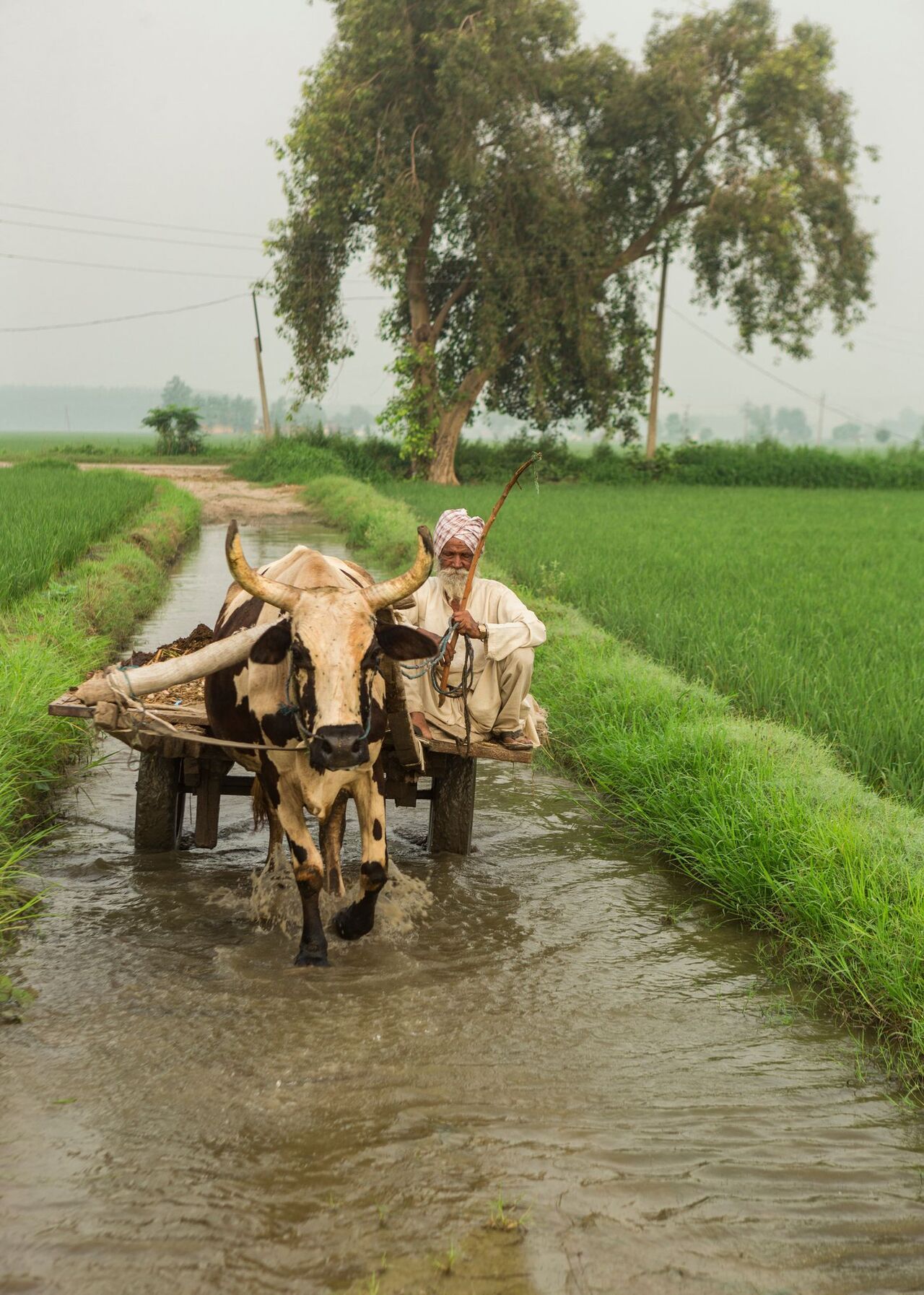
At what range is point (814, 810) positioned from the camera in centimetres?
501

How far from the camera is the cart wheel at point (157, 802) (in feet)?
16.7

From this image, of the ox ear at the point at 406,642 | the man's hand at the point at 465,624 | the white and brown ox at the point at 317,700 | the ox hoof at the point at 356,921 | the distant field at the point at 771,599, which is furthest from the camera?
the distant field at the point at 771,599

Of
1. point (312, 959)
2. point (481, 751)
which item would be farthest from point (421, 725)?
point (312, 959)

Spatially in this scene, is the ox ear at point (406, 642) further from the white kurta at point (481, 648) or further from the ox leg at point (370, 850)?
the white kurta at point (481, 648)

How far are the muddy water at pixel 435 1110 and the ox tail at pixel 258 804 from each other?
1.06 feet

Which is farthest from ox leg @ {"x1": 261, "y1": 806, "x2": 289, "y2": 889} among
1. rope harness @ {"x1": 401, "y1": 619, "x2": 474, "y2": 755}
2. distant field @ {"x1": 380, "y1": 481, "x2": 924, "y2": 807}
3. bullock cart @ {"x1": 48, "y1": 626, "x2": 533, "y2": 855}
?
distant field @ {"x1": 380, "y1": 481, "x2": 924, "y2": 807}

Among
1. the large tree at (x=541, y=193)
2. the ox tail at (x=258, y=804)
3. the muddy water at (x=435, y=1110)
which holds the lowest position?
the muddy water at (x=435, y=1110)

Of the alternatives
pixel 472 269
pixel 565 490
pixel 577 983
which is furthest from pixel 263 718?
pixel 472 269

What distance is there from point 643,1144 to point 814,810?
7.13 feet

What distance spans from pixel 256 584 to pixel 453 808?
184 cm

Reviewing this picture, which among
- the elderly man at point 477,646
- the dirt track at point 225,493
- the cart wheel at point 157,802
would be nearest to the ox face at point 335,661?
the elderly man at point 477,646

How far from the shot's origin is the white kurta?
4.86 m

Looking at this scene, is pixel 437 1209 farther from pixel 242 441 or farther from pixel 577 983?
pixel 242 441

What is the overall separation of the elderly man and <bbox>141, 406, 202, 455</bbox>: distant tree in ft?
116
